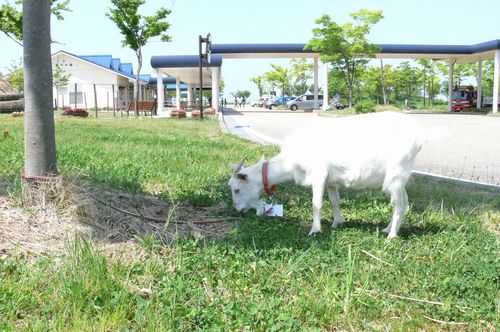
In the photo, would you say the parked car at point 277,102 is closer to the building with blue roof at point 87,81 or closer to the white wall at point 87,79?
the building with blue roof at point 87,81

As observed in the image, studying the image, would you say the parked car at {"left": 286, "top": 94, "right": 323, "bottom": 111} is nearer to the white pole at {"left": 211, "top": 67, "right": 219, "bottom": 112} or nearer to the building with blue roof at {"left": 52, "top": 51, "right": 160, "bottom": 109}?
the white pole at {"left": 211, "top": 67, "right": 219, "bottom": 112}

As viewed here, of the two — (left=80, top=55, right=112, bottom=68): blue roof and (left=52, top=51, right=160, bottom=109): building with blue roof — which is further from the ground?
(left=80, top=55, right=112, bottom=68): blue roof

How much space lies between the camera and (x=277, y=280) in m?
3.22

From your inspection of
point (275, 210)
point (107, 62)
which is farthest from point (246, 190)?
point (107, 62)

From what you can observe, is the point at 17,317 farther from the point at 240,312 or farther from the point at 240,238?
the point at 240,238

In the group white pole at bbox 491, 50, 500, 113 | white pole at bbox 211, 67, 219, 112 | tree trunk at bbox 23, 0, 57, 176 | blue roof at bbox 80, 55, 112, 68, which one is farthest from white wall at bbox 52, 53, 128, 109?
tree trunk at bbox 23, 0, 57, 176

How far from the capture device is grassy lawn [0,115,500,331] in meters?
2.67

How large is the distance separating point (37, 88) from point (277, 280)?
7.71 feet

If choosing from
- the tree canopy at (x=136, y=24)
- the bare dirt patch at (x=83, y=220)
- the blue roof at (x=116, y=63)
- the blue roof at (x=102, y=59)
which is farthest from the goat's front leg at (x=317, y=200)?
the blue roof at (x=116, y=63)

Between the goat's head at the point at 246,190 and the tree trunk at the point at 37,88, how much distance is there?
5.36 ft

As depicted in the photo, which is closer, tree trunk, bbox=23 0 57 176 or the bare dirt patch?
Result: the bare dirt patch

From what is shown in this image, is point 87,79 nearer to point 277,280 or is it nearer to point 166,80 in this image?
point 166,80

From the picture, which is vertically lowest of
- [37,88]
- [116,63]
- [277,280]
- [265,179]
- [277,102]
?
[277,280]

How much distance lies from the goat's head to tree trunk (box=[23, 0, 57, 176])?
163 centimetres
